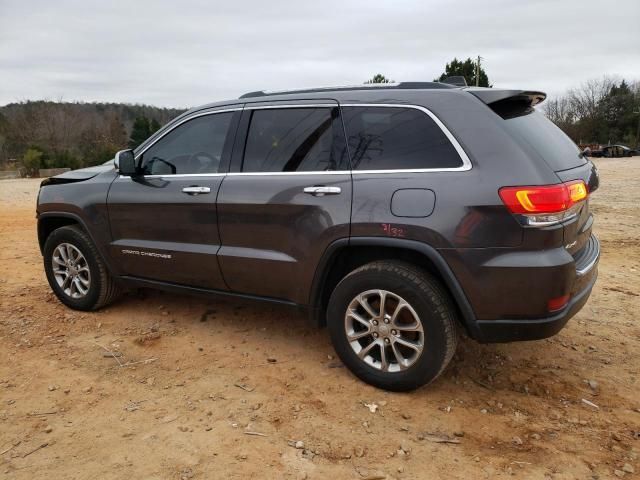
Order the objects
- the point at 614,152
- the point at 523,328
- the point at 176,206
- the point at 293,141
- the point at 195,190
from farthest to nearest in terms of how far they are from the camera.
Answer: the point at 614,152
the point at 176,206
the point at 195,190
the point at 293,141
the point at 523,328

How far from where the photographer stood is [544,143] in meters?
2.98

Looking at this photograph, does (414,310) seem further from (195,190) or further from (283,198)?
(195,190)

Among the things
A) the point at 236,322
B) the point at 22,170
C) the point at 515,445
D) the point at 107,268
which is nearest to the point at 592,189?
the point at 515,445

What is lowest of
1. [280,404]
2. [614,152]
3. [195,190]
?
[280,404]

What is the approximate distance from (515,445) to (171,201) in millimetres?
2770

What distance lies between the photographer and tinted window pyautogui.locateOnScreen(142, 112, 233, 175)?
3770 mm

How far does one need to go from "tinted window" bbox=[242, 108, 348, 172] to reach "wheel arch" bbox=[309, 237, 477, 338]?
0.52m

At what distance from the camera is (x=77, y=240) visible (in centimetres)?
441

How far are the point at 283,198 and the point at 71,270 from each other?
93.3 inches

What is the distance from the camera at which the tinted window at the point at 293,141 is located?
3266mm

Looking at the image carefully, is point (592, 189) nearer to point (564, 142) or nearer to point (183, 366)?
point (564, 142)

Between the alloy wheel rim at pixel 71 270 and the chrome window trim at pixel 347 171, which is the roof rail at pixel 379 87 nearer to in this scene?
the chrome window trim at pixel 347 171

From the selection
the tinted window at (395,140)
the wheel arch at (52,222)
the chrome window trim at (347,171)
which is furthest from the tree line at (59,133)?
the tinted window at (395,140)

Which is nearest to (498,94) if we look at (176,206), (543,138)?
(543,138)
